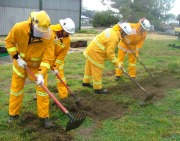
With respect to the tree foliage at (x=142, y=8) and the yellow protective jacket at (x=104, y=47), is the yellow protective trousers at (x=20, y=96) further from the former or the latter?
the tree foliage at (x=142, y=8)

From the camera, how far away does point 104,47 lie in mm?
6348

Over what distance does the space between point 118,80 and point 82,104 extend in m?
2.52

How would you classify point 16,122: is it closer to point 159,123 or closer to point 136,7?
point 159,123

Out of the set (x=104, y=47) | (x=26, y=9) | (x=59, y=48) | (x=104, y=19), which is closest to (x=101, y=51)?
(x=104, y=47)

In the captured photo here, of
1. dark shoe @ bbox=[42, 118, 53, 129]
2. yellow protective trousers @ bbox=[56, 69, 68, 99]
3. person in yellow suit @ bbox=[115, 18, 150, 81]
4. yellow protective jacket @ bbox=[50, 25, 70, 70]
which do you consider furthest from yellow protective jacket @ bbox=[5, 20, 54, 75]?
person in yellow suit @ bbox=[115, 18, 150, 81]

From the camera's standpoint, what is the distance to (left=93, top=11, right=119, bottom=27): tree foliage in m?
34.1

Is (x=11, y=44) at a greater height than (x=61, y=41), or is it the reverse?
(x=11, y=44)

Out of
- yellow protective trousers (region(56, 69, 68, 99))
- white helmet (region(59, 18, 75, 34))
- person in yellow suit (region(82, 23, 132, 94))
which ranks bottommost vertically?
yellow protective trousers (region(56, 69, 68, 99))

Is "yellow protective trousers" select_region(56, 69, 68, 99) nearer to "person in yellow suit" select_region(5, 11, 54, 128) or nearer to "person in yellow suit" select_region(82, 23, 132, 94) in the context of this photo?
"person in yellow suit" select_region(82, 23, 132, 94)

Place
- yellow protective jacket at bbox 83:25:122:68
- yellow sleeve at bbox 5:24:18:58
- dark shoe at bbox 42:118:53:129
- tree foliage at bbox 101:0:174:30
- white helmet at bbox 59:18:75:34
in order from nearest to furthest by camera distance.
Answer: yellow sleeve at bbox 5:24:18:58
dark shoe at bbox 42:118:53:129
white helmet at bbox 59:18:75:34
yellow protective jacket at bbox 83:25:122:68
tree foliage at bbox 101:0:174:30

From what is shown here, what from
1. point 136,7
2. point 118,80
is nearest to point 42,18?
point 118,80

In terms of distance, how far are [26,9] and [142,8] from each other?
18741 mm

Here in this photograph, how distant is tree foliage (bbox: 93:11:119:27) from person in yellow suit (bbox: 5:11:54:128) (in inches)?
1201

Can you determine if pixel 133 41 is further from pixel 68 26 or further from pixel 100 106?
pixel 68 26
